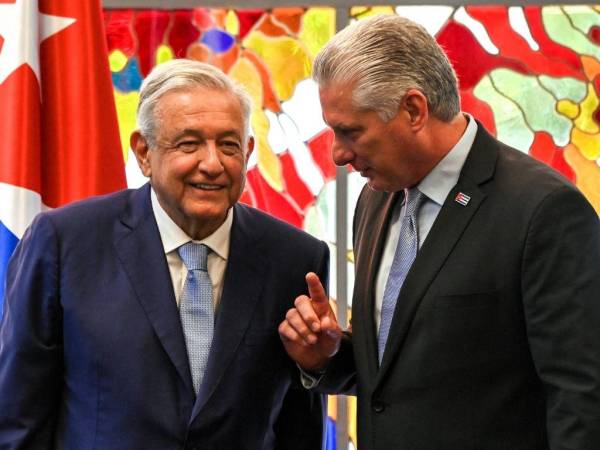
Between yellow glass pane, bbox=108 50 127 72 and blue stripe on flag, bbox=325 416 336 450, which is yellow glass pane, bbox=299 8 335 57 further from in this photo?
blue stripe on flag, bbox=325 416 336 450

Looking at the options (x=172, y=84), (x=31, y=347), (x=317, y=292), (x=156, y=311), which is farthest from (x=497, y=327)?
(x=31, y=347)

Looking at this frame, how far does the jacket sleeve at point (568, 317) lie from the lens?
199cm

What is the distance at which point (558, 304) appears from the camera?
1993mm

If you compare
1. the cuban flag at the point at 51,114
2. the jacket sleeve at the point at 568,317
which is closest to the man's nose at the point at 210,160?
the jacket sleeve at the point at 568,317

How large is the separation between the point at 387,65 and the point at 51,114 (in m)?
1.34

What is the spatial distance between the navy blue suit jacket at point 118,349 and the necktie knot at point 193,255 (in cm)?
5

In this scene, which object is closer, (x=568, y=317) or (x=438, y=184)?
(x=568, y=317)

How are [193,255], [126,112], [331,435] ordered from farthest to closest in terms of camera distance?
[126,112]
[331,435]
[193,255]

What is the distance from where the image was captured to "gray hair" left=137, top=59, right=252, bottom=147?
2254mm

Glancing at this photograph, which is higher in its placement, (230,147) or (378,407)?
(230,147)

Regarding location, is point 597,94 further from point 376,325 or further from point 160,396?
point 160,396

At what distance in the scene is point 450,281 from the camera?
212 cm

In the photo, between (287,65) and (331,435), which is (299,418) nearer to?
(331,435)

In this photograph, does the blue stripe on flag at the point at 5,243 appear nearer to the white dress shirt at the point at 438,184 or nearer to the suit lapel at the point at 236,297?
the suit lapel at the point at 236,297
